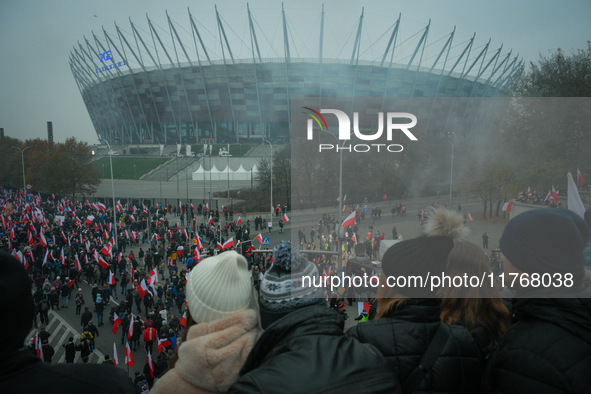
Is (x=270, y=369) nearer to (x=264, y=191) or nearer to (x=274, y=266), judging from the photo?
(x=274, y=266)

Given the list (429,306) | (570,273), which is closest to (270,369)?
(429,306)

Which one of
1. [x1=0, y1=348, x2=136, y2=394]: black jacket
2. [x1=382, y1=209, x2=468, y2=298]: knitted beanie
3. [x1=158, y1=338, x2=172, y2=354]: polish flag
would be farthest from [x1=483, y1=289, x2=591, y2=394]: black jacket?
[x1=158, y1=338, x2=172, y2=354]: polish flag

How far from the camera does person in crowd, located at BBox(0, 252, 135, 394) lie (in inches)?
42.3

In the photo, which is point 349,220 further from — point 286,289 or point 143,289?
point 143,289

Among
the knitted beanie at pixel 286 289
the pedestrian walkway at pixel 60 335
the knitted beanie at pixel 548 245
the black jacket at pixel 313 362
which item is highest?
the knitted beanie at pixel 548 245

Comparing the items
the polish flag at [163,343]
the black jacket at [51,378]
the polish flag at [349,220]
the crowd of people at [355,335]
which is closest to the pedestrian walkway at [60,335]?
the polish flag at [163,343]

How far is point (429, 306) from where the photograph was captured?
1.53 m

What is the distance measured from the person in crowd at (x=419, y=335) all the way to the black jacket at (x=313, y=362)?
1.25ft

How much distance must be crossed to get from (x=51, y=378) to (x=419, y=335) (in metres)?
1.28

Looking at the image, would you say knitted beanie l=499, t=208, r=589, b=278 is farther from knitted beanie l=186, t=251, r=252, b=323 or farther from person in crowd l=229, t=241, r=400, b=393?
knitted beanie l=186, t=251, r=252, b=323

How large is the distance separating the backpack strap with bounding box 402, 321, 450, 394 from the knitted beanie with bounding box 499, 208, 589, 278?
1.55 feet

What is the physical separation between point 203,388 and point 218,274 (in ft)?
1.43

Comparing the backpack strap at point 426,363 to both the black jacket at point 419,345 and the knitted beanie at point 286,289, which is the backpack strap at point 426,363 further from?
the knitted beanie at point 286,289

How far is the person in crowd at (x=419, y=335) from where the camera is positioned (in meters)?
1.49
